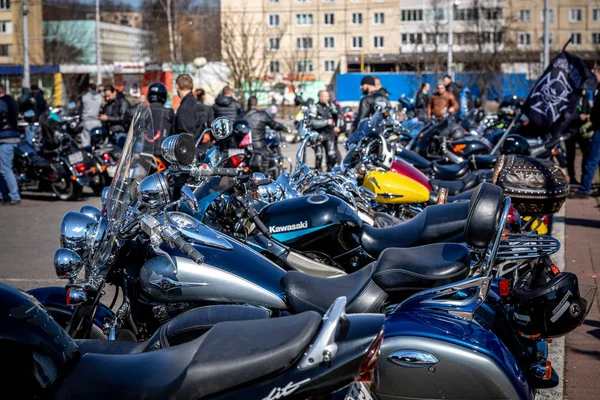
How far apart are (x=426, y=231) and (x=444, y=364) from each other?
1374 mm

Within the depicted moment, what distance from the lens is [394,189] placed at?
7.39 m

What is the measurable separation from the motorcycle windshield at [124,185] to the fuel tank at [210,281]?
0.72ft

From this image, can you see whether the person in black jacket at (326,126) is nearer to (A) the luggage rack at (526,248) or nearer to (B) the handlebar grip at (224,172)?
(B) the handlebar grip at (224,172)

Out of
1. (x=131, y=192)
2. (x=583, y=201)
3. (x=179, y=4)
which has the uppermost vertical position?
(x=179, y=4)

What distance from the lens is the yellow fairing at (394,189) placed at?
24.2 feet

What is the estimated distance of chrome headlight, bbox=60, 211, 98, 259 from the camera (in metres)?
3.81

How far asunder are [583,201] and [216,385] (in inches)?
440

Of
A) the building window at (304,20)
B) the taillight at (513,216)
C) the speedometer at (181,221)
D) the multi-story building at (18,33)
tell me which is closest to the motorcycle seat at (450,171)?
the taillight at (513,216)

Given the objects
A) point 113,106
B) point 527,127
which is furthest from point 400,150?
point 113,106

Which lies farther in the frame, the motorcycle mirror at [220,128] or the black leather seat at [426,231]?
the motorcycle mirror at [220,128]

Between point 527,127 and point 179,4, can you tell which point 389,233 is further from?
point 179,4

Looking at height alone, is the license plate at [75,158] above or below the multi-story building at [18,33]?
below

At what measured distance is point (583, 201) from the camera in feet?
40.5

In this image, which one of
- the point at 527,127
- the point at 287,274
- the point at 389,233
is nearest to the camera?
the point at 287,274
